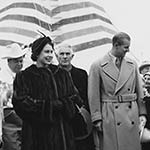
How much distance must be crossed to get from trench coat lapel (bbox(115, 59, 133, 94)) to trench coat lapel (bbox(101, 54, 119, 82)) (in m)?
0.04

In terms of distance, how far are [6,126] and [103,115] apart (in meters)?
0.80

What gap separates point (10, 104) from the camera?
3689 millimetres

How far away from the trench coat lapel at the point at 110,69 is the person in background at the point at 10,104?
0.73m

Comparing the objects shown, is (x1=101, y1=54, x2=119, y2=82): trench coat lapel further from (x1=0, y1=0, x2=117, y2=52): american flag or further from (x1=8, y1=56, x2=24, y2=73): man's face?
(x1=0, y1=0, x2=117, y2=52): american flag

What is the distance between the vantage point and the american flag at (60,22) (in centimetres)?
516

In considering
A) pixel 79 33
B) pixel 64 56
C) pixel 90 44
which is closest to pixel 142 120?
pixel 64 56

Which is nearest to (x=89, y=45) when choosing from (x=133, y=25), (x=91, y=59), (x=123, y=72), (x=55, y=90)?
(x=91, y=59)

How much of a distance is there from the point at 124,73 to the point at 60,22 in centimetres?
191

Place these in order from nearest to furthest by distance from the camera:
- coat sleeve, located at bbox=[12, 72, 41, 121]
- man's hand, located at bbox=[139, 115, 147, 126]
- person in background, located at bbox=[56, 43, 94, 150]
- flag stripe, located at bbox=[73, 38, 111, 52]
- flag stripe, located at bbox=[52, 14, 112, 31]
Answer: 1. coat sleeve, located at bbox=[12, 72, 41, 121]
2. man's hand, located at bbox=[139, 115, 147, 126]
3. person in background, located at bbox=[56, 43, 94, 150]
4. flag stripe, located at bbox=[73, 38, 111, 52]
5. flag stripe, located at bbox=[52, 14, 112, 31]

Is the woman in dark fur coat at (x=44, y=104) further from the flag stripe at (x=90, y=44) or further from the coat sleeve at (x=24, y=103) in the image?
the flag stripe at (x=90, y=44)

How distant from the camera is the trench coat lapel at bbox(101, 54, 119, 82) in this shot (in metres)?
3.58

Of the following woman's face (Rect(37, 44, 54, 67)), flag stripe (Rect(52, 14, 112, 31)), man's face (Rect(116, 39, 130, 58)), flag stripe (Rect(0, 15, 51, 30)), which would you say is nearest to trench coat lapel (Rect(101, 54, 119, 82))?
man's face (Rect(116, 39, 130, 58))

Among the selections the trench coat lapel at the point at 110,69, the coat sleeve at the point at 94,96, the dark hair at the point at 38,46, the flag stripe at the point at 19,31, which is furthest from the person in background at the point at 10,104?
the flag stripe at the point at 19,31

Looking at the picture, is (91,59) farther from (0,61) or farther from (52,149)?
(52,149)
